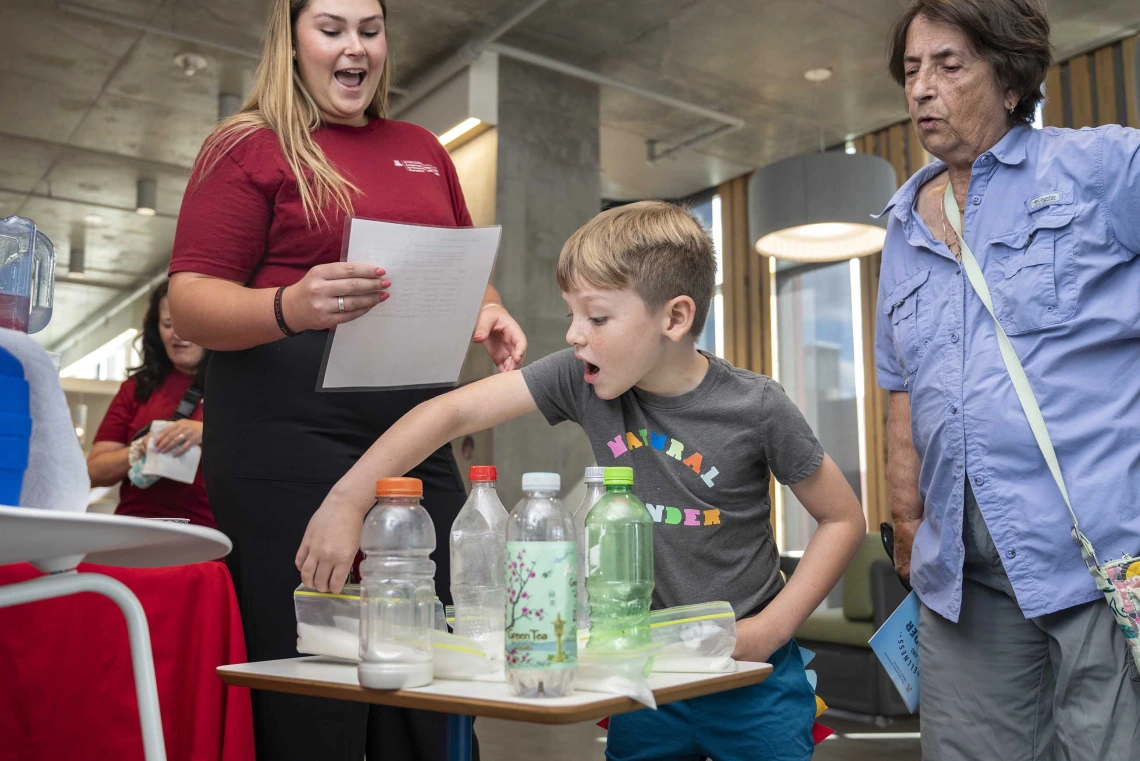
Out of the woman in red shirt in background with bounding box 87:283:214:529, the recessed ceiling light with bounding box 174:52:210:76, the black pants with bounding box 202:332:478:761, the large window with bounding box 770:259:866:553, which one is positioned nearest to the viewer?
the black pants with bounding box 202:332:478:761

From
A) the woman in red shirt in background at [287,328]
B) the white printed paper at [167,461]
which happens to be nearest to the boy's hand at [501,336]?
the woman in red shirt in background at [287,328]

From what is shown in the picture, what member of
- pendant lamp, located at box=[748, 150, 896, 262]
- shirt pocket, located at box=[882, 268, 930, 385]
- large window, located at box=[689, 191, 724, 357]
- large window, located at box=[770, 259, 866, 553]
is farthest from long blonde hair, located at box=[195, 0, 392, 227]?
large window, located at box=[689, 191, 724, 357]

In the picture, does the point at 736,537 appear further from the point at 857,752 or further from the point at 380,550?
the point at 857,752

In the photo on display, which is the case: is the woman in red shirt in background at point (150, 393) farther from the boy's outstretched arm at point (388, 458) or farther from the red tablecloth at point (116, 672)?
the boy's outstretched arm at point (388, 458)

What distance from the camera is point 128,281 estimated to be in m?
11.7

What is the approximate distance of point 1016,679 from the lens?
158 centimetres

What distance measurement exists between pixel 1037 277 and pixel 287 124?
1.19m

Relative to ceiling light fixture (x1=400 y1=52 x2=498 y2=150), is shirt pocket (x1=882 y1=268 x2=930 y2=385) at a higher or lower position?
lower

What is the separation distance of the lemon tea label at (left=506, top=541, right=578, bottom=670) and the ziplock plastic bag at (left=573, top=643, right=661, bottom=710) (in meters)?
0.04

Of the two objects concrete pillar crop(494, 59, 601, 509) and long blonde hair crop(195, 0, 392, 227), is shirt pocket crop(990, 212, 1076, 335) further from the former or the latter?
concrete pillar crop(494, 59, 601, 509)

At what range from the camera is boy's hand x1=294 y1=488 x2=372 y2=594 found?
4.06ft

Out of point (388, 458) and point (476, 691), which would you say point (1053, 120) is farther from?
point (476, 691)

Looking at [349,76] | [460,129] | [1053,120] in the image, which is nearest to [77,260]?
[460,129]

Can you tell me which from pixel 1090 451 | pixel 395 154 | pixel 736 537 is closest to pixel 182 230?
pixel 395 154
